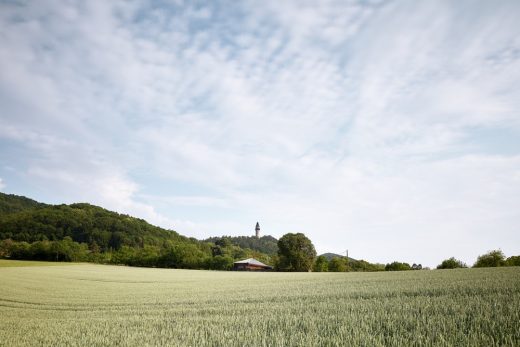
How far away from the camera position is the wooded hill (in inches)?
4777

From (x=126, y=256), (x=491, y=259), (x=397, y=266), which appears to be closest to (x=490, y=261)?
(x=491, y=259)

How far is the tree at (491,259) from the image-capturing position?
7244cm

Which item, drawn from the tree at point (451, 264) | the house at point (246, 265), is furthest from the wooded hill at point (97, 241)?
the tree at point (451, 264)

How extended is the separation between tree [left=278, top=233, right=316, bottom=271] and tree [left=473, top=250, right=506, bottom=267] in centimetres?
4388

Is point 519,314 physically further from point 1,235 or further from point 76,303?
point 1,235

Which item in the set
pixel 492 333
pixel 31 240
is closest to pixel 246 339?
pixel 492 333

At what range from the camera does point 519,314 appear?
6621 mm

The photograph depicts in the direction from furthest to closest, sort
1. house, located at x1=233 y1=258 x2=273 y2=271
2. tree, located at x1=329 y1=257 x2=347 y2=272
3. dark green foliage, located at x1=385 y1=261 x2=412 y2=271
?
house, located at x1=233 y1=258 x2=273 y2=271 → tree, located at x1=329 y1=257 x2=347 y2=272 → dark green foliage, located at x1=385 y1=261 x2=412 y2=271

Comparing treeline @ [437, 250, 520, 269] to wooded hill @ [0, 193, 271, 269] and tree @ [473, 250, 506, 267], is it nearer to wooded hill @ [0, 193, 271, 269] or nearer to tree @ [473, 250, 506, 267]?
tree @ [473, 250, 506, 267]

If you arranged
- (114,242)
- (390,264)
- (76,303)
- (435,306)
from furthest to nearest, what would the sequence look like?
(114,242), (390,264), (76,303), (435,306)

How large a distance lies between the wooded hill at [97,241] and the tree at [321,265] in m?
30.0

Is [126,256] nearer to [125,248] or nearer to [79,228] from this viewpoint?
[125,248]

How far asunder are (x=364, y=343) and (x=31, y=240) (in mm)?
171906

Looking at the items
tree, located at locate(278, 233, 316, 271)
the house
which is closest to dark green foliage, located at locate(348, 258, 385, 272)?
tree, located at locate(278, 233, 316, 271)
